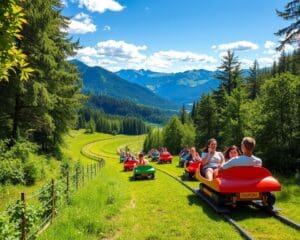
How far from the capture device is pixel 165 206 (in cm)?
1252

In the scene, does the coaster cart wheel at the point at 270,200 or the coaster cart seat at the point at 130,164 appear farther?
the coaster cart seat at the point at 130,164

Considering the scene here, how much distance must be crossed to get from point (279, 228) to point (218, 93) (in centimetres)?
4616

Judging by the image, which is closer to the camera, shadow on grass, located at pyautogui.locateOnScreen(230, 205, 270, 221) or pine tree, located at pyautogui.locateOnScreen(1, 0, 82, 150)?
shadow on grass, located at pyautogui.locateOnScreen(230, 205, 270, 221)

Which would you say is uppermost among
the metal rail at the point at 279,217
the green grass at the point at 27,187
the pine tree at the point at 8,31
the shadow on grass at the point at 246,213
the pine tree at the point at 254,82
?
the pine tree at the point at 254,82

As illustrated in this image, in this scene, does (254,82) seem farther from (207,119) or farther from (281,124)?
(281,124)

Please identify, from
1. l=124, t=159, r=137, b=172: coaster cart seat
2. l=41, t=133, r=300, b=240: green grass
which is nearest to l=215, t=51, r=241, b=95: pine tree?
l=124, t=159, r=137, b=172: coaster cart seat

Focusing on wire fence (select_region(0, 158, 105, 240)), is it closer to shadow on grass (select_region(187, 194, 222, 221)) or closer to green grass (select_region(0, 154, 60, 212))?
green grass (select_region(0, 154, 60, 212))

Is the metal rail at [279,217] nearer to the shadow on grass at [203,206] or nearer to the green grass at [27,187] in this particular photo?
the shadow on grass at [203,206]

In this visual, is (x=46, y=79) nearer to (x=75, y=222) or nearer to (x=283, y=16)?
(x=283, y=16)

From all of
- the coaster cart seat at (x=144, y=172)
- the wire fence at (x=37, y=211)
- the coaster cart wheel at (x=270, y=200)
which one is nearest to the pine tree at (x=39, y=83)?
the coaster cart seat at (x=144, y=172)

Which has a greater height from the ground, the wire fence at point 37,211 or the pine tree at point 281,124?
the pine tree at point 281,124

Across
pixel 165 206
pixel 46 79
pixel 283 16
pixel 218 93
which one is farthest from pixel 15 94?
pixel 218 93

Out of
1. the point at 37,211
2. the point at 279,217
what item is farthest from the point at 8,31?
the point at 279,217

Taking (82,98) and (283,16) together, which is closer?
(283,16)
